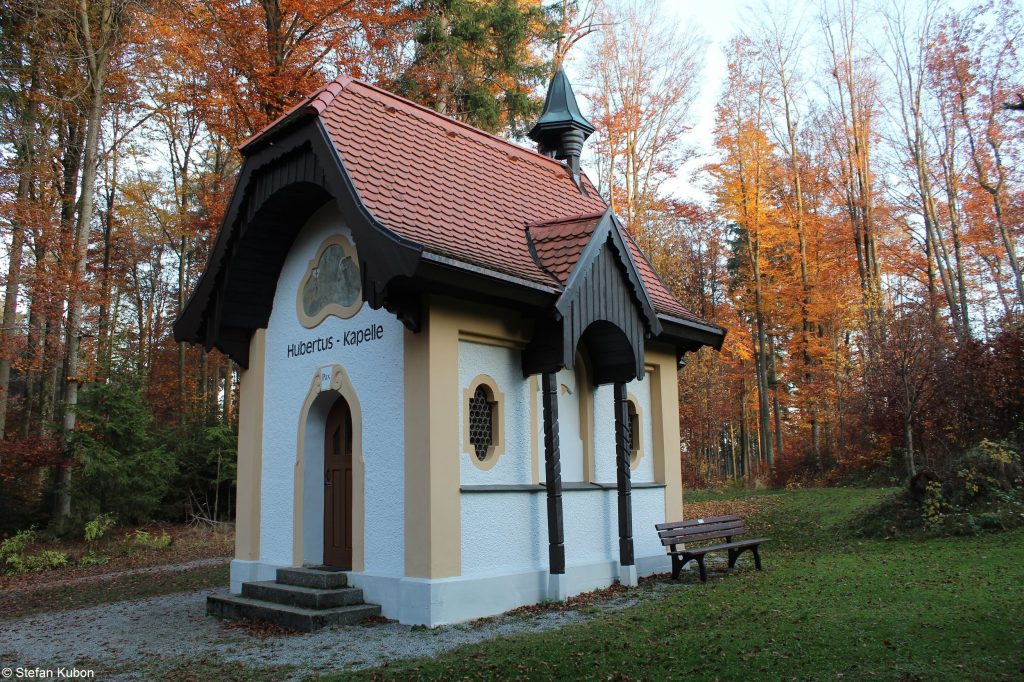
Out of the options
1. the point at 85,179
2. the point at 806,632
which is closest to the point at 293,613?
the point at 806,632

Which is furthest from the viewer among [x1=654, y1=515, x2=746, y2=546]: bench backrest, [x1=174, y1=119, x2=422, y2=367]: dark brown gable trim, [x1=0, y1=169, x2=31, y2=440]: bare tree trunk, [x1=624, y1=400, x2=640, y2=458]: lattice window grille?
[x1=0, y1=169, x2=31, y2=440]: bare tree trunk

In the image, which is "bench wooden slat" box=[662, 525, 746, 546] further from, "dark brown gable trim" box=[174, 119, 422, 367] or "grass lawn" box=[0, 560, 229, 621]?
"grass lawn" box=[0, 560, 229, 621]

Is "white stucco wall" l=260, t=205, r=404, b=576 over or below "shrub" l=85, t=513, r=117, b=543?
over

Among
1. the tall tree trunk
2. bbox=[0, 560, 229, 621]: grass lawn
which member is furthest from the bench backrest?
the tall tree trunk

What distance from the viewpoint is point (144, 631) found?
901 cm

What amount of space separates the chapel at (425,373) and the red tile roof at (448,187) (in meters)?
0.04

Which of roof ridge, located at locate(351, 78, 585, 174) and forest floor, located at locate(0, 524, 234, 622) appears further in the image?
forest floor, located at locate(0, 524, 234, 622)

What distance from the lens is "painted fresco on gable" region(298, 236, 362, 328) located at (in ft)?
33.8

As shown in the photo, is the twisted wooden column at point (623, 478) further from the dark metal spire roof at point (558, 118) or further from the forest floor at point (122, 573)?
the forest floor at point (122, 573)

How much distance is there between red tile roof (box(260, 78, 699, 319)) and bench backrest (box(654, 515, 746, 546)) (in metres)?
3.12

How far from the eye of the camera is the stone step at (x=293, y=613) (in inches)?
333

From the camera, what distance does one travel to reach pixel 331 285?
1068 cm

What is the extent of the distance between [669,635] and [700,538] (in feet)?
12.7

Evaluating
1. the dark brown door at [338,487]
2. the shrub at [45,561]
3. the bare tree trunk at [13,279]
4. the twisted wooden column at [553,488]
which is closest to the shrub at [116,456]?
the shrub at [45,561]
